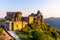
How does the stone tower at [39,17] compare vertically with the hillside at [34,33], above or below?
above

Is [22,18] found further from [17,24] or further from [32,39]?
[32,39]

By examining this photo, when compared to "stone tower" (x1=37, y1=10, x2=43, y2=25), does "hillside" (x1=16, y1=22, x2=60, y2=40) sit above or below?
below

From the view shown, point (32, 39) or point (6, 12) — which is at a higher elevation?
point (6, 12)

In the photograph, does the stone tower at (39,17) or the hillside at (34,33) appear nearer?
the hillside at (34,33)

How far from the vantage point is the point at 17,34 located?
32.3m

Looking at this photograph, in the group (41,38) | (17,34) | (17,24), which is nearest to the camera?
(41,38)

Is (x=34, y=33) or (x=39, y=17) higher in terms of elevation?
(x=39, y=17)

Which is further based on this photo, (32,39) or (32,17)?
(32,17)

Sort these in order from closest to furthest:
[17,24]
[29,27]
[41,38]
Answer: [41,38] → [17,24] → [29,27]

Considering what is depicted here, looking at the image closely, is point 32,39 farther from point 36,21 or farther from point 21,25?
point 36,21

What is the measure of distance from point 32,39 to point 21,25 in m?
6.05

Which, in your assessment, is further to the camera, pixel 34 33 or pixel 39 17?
pixel 39 17

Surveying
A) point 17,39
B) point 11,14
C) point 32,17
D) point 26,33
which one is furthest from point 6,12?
point 17,39

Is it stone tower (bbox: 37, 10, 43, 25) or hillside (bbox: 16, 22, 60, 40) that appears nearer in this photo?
hillside (bbox: 16, 22, 60, 40)
